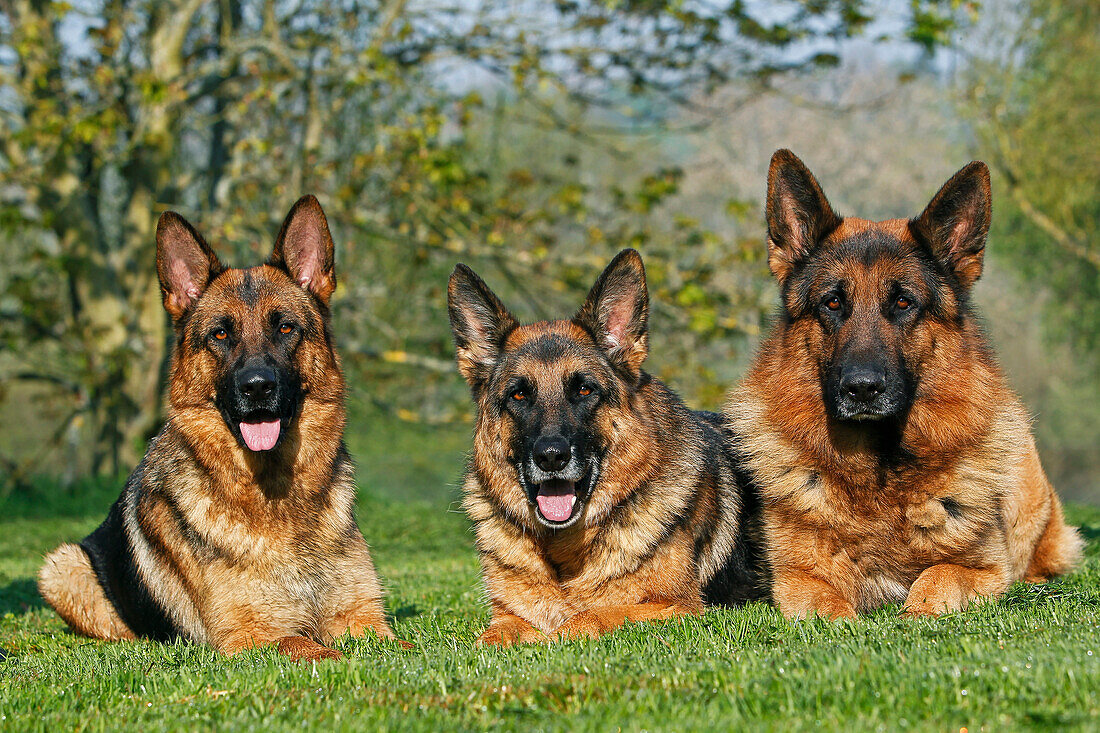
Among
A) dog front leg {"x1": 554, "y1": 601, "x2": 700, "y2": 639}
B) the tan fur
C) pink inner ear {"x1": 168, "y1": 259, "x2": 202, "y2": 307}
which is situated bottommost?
the tan fur

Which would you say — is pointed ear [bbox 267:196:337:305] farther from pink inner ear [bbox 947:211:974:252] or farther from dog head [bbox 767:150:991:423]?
pink inner ear [bbox 947:211:974:252]

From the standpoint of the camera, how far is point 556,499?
17.9 ft

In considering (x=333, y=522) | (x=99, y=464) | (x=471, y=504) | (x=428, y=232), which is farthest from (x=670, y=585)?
(x=99, y=464)

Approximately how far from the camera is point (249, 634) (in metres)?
5.45

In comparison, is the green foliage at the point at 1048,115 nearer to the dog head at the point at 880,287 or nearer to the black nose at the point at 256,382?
the dog head at the point at 880,287

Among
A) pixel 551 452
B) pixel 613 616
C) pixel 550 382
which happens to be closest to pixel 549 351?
pixel 550 382

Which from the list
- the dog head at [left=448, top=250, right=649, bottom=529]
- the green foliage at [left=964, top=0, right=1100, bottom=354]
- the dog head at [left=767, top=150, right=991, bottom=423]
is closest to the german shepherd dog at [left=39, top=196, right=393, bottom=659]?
the dog head at [left=448, top=250, right=649, bottom=529]

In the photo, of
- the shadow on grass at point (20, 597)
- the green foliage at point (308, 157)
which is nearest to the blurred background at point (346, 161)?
the green foliage at point (308, 157)

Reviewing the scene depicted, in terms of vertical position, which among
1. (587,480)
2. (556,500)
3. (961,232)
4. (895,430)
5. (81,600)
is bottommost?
(81,600)

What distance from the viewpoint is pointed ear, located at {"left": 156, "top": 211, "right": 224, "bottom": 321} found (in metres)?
6.07

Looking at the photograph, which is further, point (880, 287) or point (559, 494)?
point (559, 494)

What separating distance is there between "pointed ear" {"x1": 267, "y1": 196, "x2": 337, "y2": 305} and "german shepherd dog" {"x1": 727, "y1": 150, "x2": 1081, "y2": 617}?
2867 mm

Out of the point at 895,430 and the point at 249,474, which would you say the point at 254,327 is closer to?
the point at 249,474

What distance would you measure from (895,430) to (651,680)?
7.94 ft
